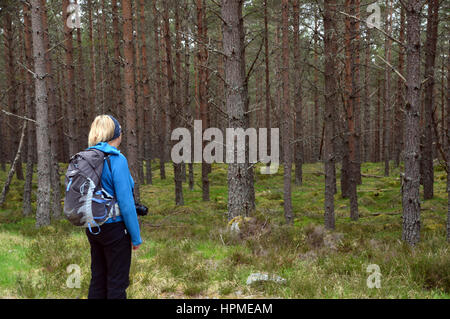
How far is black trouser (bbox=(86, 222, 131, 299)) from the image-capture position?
3.33 metres

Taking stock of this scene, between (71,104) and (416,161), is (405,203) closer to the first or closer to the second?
(416,161)

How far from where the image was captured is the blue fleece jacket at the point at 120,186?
3.32m

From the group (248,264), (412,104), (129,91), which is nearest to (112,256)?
(248,264)

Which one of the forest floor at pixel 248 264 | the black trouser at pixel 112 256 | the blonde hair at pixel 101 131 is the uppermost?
the blonde hair at pixel 101 131

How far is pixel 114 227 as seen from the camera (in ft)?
10.9

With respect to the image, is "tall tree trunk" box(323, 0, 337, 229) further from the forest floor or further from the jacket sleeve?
the jacket sleeve

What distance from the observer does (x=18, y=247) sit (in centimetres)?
683

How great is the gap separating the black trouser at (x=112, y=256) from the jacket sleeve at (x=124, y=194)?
0.09m

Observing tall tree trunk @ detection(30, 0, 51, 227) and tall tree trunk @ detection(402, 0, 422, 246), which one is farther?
tall tree trunk @ detection(30, 0, 51, 227)

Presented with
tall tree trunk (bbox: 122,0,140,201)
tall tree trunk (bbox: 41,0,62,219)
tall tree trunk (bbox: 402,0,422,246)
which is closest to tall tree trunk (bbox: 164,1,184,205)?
Result: tall tree trunk (bbox: 122,0,140,201)

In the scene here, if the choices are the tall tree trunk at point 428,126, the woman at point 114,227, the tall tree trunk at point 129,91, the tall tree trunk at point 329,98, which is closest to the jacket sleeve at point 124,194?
the woman at point 114,227

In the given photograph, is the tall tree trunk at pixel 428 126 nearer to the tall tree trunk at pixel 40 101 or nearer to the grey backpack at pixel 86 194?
the tall tree trunk at pixel 40 101

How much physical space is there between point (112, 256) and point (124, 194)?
62 centimetres
